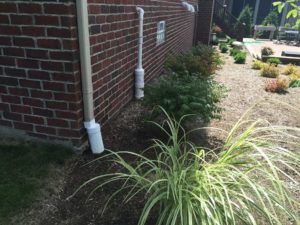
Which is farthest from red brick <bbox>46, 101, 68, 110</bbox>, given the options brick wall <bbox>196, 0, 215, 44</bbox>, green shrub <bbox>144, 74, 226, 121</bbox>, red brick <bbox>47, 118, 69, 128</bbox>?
brick wall <bbox>196, 0, 215, 44</bbox>

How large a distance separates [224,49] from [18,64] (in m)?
12.4

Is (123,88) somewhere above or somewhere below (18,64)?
below

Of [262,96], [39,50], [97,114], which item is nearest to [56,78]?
[39,50]

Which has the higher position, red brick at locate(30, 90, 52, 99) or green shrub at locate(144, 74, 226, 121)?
red brick at locate(30, 90, 52, 99)

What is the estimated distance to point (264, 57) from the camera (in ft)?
38.4

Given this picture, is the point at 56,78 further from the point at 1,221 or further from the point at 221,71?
the point at 221,71

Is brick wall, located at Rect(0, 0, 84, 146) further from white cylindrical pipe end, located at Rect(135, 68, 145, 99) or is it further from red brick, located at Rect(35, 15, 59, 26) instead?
white cylindrical pipe end, located at Rect(135, 68, 145, 99)

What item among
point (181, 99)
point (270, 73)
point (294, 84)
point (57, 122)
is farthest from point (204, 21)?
point (57, 122)

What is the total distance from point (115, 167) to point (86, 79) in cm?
83

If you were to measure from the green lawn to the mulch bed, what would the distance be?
0.49 ft

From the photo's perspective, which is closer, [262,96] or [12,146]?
[12,146]

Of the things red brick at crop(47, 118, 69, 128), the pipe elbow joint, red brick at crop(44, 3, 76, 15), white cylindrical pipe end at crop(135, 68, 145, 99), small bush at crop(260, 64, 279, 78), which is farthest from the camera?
small bush at crop(260, 64, 279, 78)

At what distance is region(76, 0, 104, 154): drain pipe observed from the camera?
92.0 inches

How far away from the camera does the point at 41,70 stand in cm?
252
